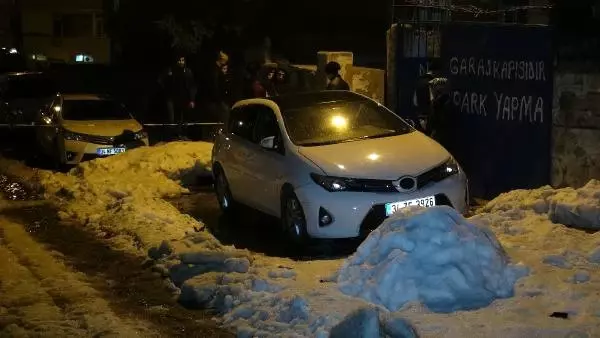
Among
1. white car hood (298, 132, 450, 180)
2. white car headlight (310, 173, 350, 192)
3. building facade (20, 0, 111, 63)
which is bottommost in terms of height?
white car headlight (310, 173, 350, 192)

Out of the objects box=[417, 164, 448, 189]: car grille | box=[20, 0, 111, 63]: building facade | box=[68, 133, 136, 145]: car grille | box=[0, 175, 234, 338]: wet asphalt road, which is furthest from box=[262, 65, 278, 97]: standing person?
box=[20, 0, 111, 63]: building facade

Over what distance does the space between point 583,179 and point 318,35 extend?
24.8m

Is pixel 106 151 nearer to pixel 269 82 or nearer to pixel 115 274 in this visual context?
pixel 269 82

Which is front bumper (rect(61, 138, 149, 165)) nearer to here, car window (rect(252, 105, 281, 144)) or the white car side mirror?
car window (rect(252, 105, 281, 144))

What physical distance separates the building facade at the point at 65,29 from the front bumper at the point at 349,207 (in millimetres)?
42903

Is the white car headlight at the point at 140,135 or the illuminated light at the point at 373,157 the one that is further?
the white car headlight at the point at 140,135

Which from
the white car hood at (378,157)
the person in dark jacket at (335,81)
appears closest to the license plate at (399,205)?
the white car hood at (378,157)

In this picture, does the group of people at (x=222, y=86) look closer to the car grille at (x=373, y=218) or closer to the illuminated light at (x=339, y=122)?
the illuminated light at (x=339, y=122)

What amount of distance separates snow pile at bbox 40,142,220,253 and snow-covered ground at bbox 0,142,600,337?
4.51ft

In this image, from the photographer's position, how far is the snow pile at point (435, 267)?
7.62 meters

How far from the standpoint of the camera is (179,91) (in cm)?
2078

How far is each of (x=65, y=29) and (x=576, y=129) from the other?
44623 millimetres

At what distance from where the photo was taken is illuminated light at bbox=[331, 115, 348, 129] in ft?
37.4

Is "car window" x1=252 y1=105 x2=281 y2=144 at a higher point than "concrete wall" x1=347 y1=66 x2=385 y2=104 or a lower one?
lower
